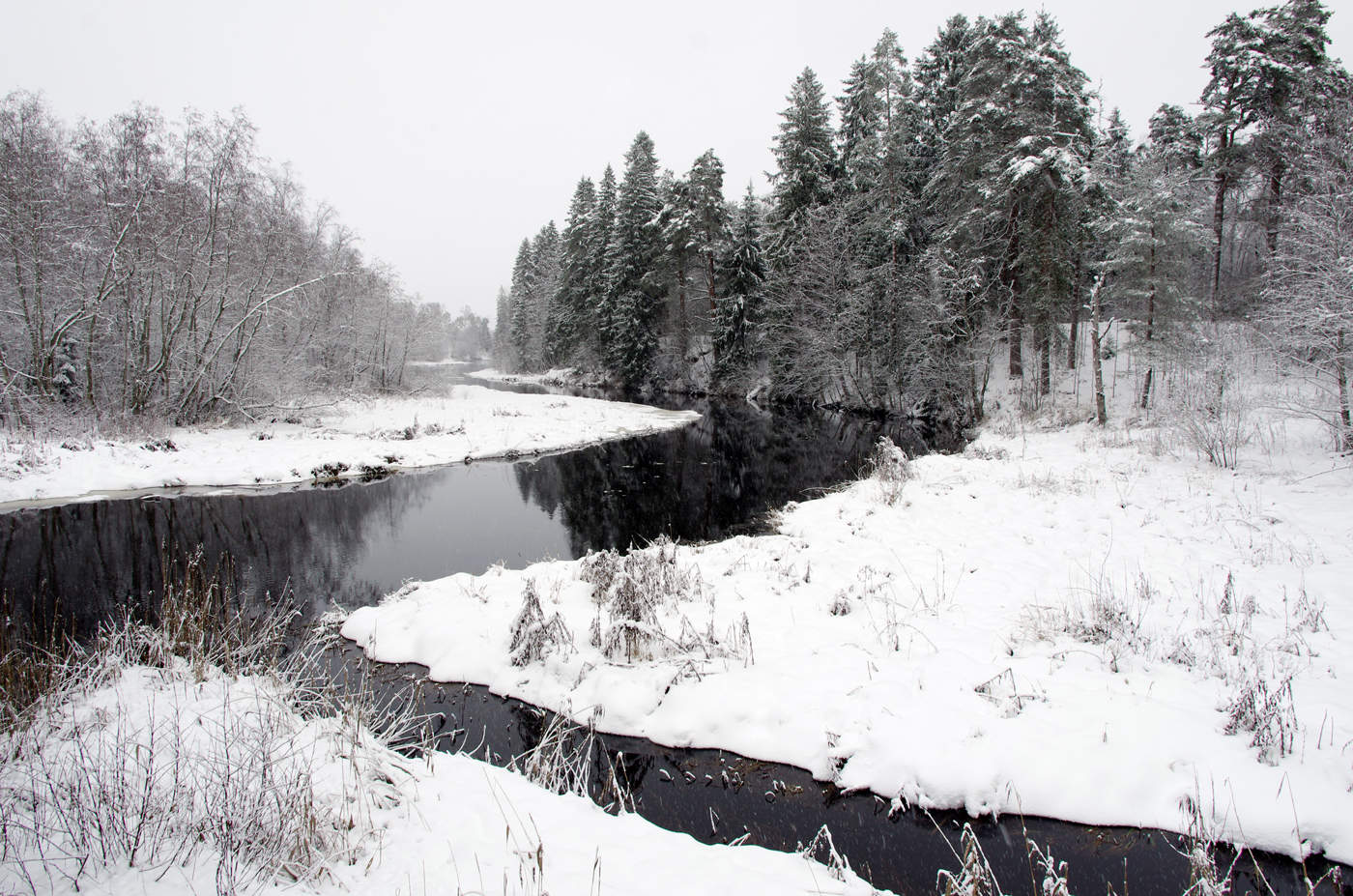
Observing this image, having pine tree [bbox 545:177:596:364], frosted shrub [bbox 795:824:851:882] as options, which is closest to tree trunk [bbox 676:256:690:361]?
pine tree [bbox 545:177:596:364]

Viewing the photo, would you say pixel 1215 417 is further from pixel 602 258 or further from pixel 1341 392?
pixel 602 258

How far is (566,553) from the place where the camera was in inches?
433

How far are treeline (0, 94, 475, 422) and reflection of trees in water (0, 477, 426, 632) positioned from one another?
7.56 meters

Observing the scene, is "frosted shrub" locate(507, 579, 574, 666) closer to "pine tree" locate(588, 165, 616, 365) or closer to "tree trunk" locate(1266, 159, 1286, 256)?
"tree trunk" locate(1266, 159, 1286, 256)

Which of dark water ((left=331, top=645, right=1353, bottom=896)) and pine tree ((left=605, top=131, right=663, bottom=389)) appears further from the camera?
pine tree ((left=605, top=131, right=663, bottom=389))

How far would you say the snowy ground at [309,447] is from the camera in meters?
14.0

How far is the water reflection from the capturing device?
30.2ft

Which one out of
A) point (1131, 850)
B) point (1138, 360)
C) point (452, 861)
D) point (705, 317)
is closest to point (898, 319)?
point (1138, 360)

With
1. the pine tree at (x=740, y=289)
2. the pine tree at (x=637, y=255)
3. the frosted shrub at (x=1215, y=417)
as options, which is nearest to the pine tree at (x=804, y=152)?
the pine tree at (x=740, y=289)

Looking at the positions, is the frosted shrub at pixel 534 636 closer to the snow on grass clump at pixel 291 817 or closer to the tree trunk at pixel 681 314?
the snow on grass clump at pixel 291 817

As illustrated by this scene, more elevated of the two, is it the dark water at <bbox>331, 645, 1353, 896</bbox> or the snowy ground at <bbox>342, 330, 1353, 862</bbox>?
the snowy ground at <bbox>342, 330, 1353, 862</bbox>

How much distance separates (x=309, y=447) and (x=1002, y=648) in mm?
19689

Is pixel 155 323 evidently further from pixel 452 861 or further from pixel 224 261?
pixel 452 861

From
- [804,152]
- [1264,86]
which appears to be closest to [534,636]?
[804,152]
